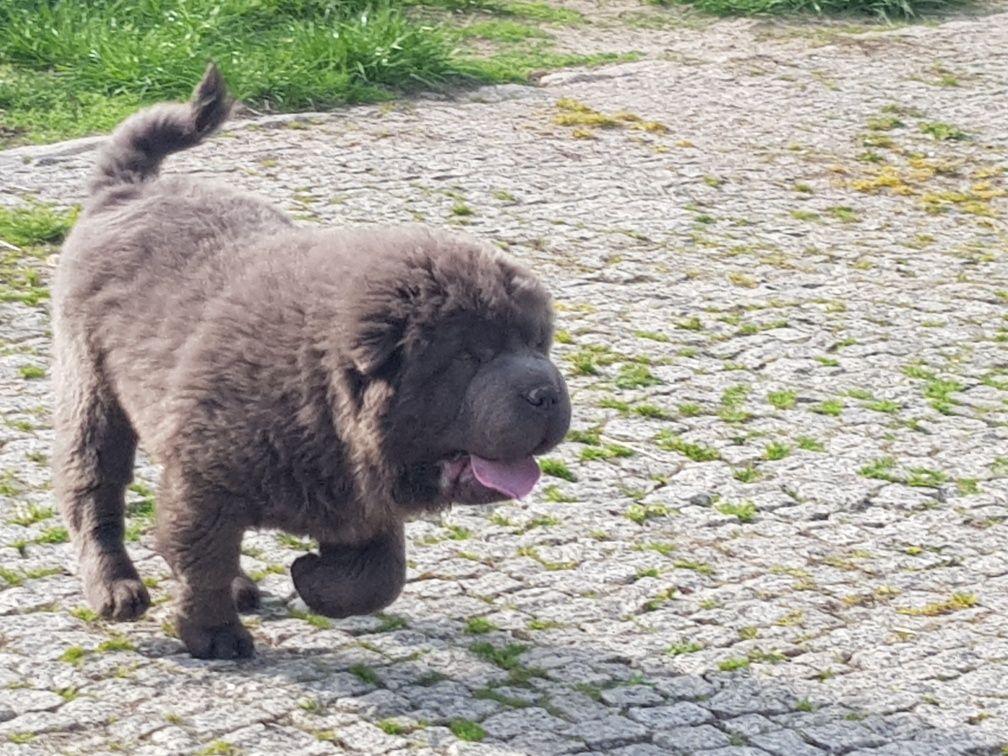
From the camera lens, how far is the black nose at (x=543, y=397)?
4.67 meters

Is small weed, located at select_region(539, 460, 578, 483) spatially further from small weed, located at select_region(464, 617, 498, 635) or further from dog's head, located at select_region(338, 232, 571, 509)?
dog's head, located at select_region(338, 232, 571, 509)

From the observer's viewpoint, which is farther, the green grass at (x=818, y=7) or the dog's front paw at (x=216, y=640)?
the green grass at (x=818, y=7)

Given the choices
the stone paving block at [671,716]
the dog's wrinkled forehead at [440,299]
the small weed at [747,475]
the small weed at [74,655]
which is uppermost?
the dog's wrinkled forehead at [440,299]

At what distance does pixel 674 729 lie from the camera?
486 cm

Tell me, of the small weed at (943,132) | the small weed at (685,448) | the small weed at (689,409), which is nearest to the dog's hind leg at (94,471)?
the small weed at (685,448)

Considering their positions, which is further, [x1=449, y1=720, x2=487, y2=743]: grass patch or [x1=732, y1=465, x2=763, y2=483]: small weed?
[x1=732, y1=465, x2=763, y2=483]: small weed

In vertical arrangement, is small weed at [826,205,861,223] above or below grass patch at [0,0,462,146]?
below

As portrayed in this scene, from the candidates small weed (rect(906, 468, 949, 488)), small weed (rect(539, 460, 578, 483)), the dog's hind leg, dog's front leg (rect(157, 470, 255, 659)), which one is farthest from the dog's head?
small weed (rect(906, 468, 949, 488))

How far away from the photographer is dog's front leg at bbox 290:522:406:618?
5020 mm

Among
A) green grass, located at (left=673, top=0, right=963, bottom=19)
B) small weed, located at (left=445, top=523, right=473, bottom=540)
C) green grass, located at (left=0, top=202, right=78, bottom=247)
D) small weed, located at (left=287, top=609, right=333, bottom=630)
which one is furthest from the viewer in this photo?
green grass, located at (left=673, top=0, right=963, bottom=19)

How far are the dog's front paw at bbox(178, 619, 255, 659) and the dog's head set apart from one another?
0.68 metres

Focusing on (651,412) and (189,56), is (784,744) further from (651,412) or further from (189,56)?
(189,56)

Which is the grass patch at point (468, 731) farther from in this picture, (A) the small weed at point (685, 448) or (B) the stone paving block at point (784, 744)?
(A) the small weed at point (685, 448)

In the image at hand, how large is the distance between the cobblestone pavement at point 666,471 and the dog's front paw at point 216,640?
4 centimetres
